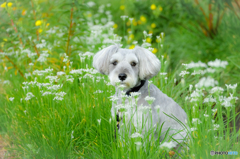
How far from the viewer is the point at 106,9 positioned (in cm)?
796

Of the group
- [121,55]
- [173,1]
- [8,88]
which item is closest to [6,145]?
[8,88]

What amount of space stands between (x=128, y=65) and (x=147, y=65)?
0.64 feet

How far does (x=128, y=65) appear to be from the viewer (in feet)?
9.06

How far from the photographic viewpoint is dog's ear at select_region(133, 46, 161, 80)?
2.75 meters

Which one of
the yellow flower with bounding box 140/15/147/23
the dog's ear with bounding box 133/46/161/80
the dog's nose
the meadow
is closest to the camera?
the meadow

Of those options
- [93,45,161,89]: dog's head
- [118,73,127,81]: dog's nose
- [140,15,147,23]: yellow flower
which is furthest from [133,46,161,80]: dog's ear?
[140,15,147,23]: yellow flower

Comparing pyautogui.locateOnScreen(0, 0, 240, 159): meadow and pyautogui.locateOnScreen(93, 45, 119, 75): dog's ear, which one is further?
pyautogui.locateOnScreen(93, 45, 119, 75): dog's ear

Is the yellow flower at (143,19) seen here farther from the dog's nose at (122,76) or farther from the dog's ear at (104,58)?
the dog's nose at (122,76)

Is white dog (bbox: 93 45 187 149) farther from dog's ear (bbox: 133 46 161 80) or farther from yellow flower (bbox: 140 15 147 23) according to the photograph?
yellow flower (bbox: 140 15 147 23)

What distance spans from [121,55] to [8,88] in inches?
88.7

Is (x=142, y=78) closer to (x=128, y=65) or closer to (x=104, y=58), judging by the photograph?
(x=128, y=65)

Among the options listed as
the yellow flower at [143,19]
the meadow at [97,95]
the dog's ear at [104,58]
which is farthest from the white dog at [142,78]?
the yellow flower at [143,19]

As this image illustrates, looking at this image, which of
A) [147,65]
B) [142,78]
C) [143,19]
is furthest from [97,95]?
[143,19]

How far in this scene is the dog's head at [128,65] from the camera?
8.79 ft
